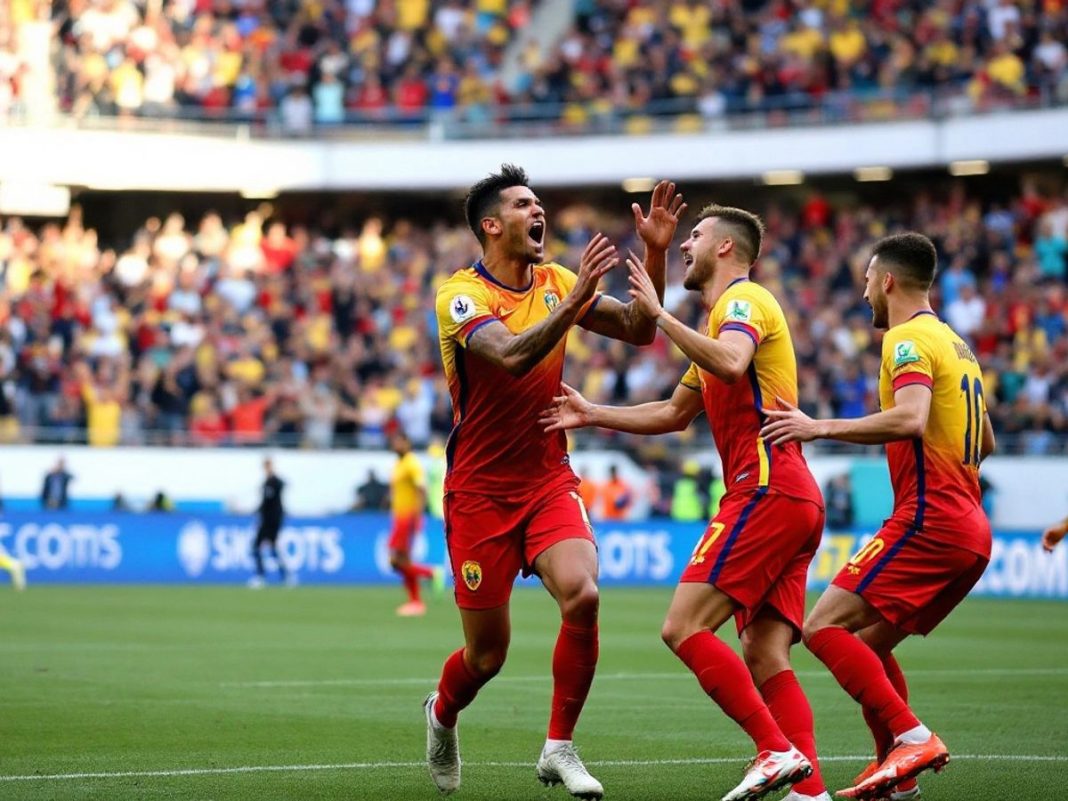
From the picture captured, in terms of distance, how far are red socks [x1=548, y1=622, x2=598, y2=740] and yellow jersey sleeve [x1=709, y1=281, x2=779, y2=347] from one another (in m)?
1.56

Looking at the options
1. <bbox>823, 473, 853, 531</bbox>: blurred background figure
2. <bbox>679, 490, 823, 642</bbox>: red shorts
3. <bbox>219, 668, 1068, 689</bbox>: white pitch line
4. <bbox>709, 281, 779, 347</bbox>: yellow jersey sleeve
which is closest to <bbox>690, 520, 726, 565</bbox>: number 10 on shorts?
<bbox>679, 490, 823, 642</bbox>: red shorts

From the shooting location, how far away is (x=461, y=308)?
28.9 ft

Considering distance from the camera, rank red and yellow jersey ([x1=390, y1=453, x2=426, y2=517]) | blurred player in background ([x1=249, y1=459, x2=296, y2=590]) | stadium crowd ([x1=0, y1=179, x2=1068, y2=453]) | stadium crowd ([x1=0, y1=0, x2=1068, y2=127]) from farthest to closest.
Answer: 1. stadium crowd ([x1=0, y1=0, x2=1068, y2=127])
2. stadium crowd ([x1=0, y1=179, x2=1068, y2=453])
3. blurred player in background ([x1=249, y1=459, x2=296, y2=590])
4. red and yellow jersey ([x1=390, y1=453, x2=426, y2=517])

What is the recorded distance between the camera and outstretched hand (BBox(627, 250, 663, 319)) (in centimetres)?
827

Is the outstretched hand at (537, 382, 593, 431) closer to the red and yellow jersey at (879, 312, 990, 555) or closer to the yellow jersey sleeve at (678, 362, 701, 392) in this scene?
the yellow jersey sleeve at (678, 362, 701, 392)

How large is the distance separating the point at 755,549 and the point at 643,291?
3.98ft

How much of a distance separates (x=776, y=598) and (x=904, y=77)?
26866 mm

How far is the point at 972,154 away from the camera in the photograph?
33.2 m

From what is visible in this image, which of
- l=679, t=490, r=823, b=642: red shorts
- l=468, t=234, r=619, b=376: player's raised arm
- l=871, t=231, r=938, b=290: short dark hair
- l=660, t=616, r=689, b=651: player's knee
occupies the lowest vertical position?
l=660, t=616, r=689, b=651: player's knee

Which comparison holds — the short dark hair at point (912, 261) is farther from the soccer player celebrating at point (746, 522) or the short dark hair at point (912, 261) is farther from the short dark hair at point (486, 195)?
the short dark hair at point (486, 195)

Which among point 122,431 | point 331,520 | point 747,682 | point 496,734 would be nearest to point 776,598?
point 747,682

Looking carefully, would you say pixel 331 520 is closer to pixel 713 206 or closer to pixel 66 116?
pixel 66 116

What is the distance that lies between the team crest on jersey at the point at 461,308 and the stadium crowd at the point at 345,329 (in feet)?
71.9

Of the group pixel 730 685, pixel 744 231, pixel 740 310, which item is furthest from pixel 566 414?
pixel 730 685
